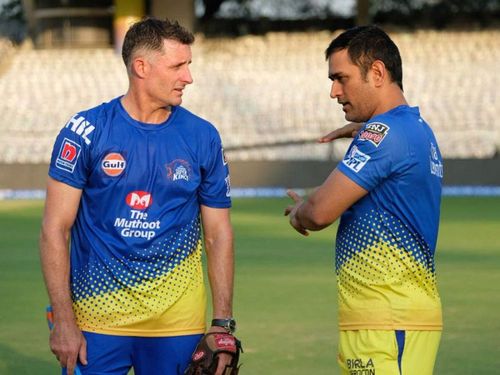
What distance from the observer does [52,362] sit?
8.08 meters

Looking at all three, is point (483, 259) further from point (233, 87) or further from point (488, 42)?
point (488, 42)

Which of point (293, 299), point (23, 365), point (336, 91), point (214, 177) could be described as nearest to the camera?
point (336, 91)

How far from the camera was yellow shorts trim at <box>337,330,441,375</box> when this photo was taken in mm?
4273

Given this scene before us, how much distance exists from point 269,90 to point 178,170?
2902cm

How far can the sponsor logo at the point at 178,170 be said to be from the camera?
15.2 ft

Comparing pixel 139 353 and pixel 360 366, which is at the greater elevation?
pixel 360 366

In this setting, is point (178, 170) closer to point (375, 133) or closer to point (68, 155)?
point (68, 155)

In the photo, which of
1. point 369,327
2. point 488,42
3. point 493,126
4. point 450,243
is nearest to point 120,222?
point 369,327

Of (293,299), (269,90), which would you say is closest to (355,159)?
(293,299)

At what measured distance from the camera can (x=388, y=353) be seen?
4.28m

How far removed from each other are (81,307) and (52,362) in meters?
3.52

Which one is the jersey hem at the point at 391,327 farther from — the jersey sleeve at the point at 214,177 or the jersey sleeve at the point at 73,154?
the jersey sleeve at the point at 73,154

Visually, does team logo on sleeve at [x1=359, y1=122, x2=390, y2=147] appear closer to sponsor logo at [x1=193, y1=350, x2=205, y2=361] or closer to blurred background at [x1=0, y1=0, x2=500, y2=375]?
sponsor logo at [x1=193, y1=350, x2=205, y2=361]

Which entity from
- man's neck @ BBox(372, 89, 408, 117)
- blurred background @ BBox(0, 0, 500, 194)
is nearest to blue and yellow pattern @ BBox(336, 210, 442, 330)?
man's neck @ BBox(372, 89, 408, 117)
